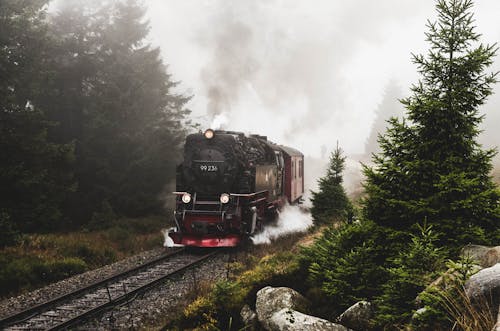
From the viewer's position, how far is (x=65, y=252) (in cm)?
1218

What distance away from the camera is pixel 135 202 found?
63.4ft

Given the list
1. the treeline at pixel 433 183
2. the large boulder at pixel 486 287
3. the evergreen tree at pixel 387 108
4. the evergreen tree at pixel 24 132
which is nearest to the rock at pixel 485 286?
the large boulder at pixel 486 287

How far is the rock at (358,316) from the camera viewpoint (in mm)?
4781

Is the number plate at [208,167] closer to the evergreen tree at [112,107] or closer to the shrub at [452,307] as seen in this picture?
the evergreen tree at [112,107]

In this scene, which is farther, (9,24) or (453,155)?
(9,24)

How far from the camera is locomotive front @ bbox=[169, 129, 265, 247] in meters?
12.6

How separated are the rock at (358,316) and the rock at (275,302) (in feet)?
2.39

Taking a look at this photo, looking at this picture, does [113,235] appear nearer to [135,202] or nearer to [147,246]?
[147,246]

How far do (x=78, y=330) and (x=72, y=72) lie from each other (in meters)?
17.3

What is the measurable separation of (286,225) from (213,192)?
6460 millimetres

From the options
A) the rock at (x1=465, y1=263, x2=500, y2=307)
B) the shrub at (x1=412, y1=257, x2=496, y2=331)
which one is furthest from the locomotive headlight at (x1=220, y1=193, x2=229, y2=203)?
the rock at (x1=465, y1=263, x2=500, y2=307)

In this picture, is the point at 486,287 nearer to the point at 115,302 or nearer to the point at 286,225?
the point at 115,302

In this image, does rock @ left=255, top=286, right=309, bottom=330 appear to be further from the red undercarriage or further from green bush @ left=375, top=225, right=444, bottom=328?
the red undercarriage

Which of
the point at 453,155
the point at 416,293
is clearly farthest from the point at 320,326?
the point at 453,155
